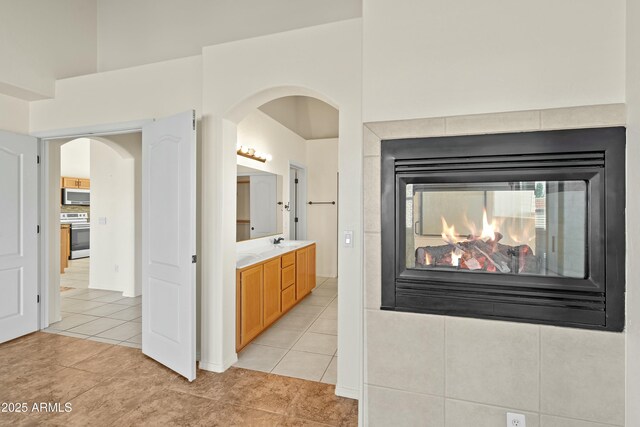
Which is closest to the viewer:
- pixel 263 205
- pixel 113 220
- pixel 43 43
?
pixel 43 43

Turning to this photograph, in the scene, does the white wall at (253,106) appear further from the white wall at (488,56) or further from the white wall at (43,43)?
the white wall at (43,43)

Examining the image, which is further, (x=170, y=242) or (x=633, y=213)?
(x=170, y=242)

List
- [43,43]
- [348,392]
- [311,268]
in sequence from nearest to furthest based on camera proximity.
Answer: [348,392], [43,43], [311,268]

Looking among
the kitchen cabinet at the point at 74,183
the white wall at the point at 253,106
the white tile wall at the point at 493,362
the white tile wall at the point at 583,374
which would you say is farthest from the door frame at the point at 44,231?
the kitchen cabinet at the point at 74,183

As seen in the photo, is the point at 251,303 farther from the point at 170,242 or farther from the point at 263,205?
the point at 263,205

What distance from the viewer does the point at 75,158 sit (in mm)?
8141

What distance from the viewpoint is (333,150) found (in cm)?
609

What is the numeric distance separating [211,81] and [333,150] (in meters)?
3.63

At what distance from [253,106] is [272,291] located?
1.93 metres

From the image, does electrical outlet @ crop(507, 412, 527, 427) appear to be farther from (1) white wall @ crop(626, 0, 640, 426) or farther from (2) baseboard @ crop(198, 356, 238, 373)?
(2) baseboard @ crop(198, 356, 238, 373)

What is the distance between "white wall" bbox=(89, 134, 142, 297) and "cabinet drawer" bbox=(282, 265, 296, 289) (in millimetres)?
2477

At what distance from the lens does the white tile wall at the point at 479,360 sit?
1482 mm

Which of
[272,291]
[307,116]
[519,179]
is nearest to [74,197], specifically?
[307,116]

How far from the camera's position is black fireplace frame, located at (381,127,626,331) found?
4.81ft
